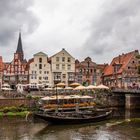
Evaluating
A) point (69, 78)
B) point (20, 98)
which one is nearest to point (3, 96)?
point (20, 98)

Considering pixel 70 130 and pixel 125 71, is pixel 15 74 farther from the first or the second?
pixel 70 130

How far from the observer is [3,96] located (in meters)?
70.0

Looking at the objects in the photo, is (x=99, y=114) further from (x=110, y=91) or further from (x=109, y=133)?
(x=110, y=91)

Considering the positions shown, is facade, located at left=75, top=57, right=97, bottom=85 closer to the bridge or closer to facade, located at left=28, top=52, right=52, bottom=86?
facade, located at left=28, top=52, right=52, bottom=86

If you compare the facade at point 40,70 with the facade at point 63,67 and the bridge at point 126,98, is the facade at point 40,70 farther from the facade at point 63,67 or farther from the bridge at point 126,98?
the bridge at point 126,98

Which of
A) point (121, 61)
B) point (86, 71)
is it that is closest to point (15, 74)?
point (86, 71)

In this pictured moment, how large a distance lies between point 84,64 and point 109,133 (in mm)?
57554

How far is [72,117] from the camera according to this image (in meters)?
49.2

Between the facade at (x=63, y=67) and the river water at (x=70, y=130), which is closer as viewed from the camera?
the river water at (x=70, y=130)

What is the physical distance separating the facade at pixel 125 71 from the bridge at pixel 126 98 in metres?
12.9

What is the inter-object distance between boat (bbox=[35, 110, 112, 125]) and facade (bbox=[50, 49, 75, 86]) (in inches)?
1693

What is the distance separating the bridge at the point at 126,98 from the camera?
71.7 meters

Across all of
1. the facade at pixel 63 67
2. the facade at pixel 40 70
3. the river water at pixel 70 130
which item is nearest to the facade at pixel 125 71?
the facade at pixel 63 67

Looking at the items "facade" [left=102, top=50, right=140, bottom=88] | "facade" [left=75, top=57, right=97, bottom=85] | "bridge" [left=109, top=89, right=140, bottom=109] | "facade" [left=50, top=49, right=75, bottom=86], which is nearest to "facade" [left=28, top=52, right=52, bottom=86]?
"facade" [left=50, top=49, right=75, bottom=86]
